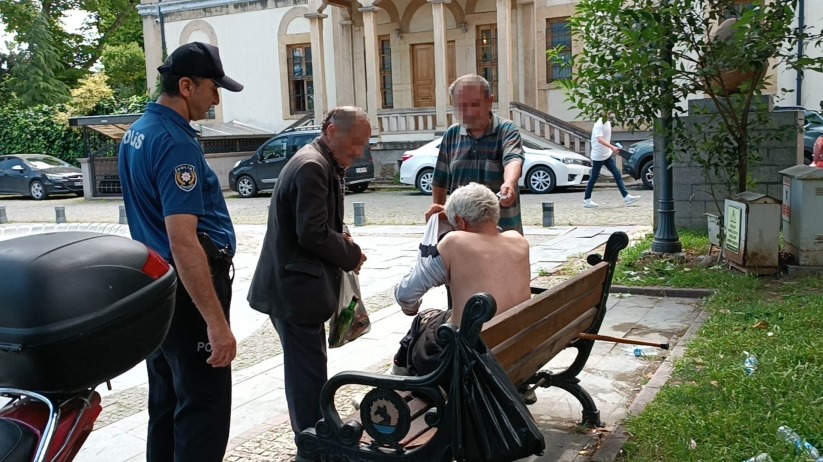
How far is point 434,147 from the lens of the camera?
1891 cm

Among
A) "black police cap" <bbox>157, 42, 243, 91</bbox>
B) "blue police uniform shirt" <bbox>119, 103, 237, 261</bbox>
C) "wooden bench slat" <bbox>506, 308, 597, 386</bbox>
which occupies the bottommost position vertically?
"wooden bench slat" <bbox>506, 308, 597, 386</bbox>

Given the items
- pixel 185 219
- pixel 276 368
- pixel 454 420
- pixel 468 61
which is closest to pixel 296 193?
pixel 185 219

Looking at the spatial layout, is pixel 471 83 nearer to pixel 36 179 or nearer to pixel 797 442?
pixel 797 442

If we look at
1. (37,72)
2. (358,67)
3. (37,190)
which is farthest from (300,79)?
(37,72)

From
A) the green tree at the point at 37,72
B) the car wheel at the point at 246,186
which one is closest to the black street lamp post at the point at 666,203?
the car wheel at the point at 246,186

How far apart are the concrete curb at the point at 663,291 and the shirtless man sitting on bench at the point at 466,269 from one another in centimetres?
393

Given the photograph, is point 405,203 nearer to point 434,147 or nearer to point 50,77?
point 434,147

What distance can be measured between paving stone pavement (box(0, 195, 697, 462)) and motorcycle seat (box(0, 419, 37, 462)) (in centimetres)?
215

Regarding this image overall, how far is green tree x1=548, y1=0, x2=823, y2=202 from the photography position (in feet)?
24.6

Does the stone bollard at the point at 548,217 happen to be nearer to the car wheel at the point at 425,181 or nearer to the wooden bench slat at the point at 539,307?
the car wheel at the point at 425,181

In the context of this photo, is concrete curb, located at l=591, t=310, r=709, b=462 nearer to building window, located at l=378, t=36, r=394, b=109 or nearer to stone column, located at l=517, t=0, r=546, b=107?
stone column, located at l=517, t=0, r=546, b=107

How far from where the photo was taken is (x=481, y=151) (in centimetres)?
511

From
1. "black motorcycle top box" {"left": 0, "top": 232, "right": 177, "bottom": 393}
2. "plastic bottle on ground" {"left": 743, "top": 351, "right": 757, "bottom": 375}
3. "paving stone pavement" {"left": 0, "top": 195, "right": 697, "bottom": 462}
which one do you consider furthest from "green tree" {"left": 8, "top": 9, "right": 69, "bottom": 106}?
"black motorcycle top box" {"left": 0, "top": 232, "right": 177, "bottom": 393}

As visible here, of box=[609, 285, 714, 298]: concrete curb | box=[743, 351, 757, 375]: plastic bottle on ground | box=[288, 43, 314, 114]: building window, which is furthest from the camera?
box=[288, 43, 314, 114]: building window
